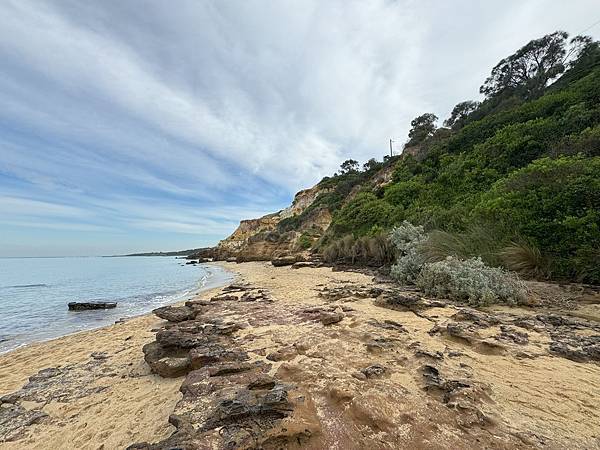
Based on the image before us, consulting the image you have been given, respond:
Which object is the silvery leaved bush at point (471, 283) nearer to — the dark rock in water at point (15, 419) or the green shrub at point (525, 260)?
the green shrub at point (525, 260)

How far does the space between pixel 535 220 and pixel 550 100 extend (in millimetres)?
16263

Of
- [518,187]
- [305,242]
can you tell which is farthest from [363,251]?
[305,242]

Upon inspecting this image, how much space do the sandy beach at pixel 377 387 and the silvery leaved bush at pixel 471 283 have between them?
0.72m

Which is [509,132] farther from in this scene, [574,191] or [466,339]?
[466,339]

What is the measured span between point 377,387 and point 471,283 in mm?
4727

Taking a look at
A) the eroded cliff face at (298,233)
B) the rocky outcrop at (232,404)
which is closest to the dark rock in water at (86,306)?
the rocky outcrop at (232,404)

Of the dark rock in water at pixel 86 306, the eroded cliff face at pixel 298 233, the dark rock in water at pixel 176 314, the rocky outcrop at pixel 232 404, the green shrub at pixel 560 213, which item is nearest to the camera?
the rocky outcrop at pixel 232 404

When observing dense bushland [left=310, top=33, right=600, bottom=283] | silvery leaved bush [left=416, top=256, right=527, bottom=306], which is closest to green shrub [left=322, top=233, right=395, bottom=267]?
dense bushland [left=310, top=33, right=600, bottom=283]

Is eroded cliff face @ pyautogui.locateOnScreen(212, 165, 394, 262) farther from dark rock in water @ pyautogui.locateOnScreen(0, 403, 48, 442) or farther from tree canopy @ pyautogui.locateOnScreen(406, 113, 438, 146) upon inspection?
dark rock in water @ pyautogui.locateOnScreen(0, 403, 48, 442)

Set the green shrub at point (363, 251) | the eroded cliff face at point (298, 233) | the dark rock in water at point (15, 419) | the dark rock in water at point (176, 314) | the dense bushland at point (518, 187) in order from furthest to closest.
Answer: the eroded cliff face at point (298, 233), the green shrub at point (363, 251), the dense bushland at point (518, 187), the dark rock in water at point (176, 314), the dark rock in water at point (15, 419)

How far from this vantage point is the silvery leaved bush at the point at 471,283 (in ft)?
20.1

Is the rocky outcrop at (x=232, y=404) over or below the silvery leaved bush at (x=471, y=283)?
below

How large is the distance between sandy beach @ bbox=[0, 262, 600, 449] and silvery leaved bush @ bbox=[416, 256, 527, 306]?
28.2 inches

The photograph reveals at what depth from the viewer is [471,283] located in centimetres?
653
